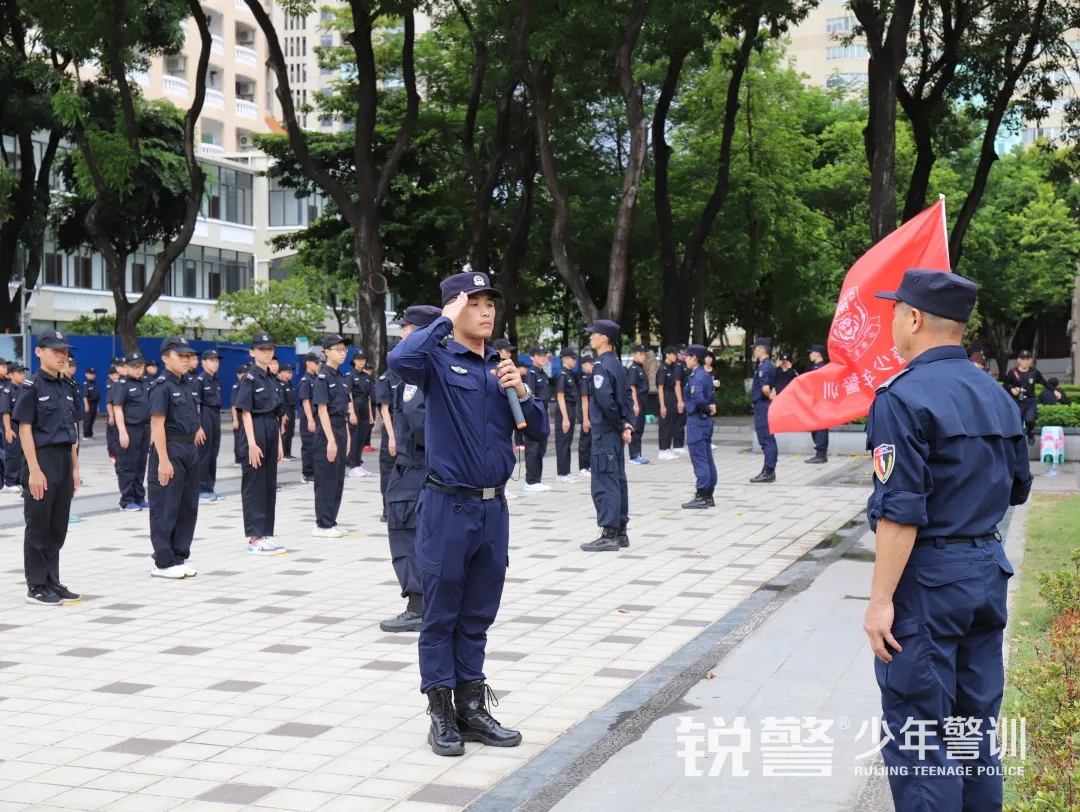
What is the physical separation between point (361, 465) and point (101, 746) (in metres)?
15.1

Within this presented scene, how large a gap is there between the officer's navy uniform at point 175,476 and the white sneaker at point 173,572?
44mm

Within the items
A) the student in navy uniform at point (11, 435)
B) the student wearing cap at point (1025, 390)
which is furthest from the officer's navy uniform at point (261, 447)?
the student wearing cap at point (1025, 390)

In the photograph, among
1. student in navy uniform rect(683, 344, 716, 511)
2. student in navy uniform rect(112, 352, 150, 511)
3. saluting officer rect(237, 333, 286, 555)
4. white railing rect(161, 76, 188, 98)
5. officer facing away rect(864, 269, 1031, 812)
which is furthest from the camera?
white railing rect(161, 76, 188, 98)

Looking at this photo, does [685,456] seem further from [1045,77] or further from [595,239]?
[595,239]

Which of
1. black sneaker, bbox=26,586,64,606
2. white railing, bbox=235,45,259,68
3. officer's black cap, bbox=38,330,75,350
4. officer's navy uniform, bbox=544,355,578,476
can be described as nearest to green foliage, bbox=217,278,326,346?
white railing, bbox=235,45,259,68

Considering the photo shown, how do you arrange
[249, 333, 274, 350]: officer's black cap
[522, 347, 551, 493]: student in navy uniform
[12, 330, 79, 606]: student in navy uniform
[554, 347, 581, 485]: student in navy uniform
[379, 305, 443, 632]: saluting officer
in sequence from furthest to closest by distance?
1. [554, 347, 581, 485]: student in navy uniform
2. [522, 347, 551, 493]: student in navy uniform
3. [249, 333, 274, 350]: officer's black cap
4. [12, 330, 79, 606]: student in navy uniform
5. [379, 305, 443, 632]: saluting officer

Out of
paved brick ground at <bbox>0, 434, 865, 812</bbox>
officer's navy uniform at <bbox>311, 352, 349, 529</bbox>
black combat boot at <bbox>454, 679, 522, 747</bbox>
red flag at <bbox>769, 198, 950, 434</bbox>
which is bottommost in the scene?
paved brick ground at <bbox>0, 434, 865, 812</bbox>

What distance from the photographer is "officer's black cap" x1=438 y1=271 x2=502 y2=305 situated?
578cm

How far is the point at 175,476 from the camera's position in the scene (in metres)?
10.6

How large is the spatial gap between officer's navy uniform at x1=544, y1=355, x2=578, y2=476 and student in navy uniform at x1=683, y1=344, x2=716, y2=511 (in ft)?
13.8

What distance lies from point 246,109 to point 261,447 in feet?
190

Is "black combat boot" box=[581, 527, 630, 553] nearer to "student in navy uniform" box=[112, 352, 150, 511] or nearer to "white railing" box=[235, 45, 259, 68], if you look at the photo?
"student in navy uniform" box=[112, 352, 150, 511]

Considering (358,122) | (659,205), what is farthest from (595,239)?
(358,122)

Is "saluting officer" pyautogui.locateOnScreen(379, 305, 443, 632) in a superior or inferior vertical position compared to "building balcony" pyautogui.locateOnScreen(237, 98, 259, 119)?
inferior
